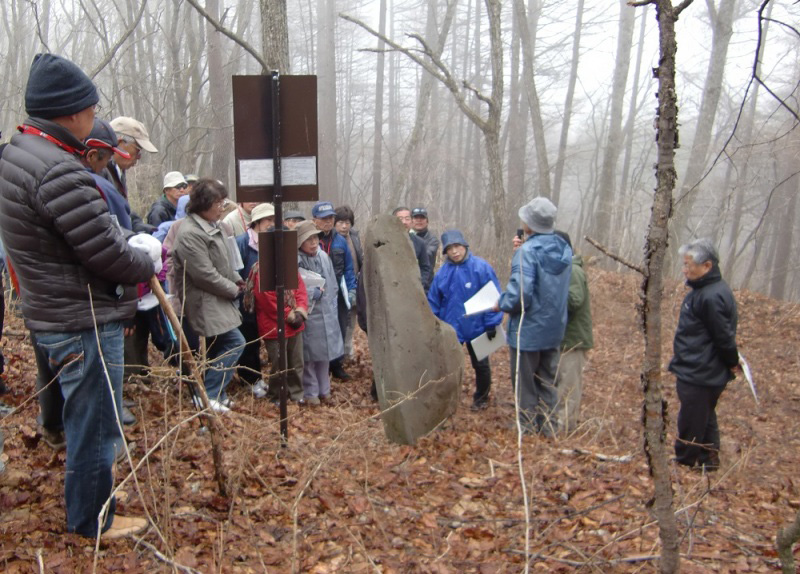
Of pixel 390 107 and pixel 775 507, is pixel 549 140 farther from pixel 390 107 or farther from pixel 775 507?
pixel 775 507

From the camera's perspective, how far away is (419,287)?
5090 millimetres

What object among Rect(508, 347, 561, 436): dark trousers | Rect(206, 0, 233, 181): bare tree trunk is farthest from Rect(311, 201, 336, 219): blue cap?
Rect(206, 0, 233, 181): bare tree trunk

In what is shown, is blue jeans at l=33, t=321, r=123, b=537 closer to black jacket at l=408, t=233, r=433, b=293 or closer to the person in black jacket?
the person in black jacket

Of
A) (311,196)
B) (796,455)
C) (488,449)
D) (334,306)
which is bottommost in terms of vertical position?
(796,455)

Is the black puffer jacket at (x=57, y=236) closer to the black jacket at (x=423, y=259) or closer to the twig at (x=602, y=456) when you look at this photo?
the twig at (x=602, y=456)

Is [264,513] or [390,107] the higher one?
[390,107]

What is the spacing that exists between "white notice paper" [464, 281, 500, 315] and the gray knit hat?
0.77m

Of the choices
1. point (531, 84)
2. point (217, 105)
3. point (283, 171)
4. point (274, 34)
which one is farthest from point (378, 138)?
point (283, 171)

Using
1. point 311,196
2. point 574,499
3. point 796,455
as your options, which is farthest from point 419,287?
point 796,455

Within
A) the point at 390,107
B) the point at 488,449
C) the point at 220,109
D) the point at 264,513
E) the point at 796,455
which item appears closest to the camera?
the point at 264,513

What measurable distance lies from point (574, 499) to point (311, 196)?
2652mm

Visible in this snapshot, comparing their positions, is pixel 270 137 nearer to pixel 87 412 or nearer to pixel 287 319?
pixel 287 319

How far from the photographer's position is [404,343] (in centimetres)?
490

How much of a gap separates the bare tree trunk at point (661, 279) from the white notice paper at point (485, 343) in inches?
148
